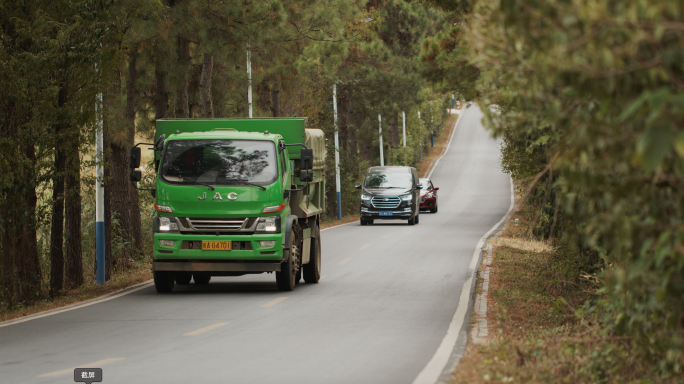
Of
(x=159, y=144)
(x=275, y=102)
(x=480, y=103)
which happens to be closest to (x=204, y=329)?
(x=159, y=144)

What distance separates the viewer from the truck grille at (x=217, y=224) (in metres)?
13.4

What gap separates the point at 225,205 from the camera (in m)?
13.4

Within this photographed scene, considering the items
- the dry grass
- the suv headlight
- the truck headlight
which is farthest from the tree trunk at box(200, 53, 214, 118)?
the suv headlight

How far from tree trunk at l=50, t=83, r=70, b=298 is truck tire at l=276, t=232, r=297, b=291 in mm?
4141

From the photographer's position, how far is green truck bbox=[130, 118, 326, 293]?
13.4m

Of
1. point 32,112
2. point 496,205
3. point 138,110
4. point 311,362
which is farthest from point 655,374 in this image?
point 496,205

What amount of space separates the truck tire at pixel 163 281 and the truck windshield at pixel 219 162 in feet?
5.75

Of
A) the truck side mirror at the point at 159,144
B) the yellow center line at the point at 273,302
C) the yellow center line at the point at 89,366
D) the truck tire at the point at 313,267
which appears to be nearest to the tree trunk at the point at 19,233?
the truck side mirror at the point at 159,144

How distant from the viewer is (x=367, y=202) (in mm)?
34406

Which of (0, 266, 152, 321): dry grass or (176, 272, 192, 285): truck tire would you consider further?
(176, 272, 192, 285): truck tire

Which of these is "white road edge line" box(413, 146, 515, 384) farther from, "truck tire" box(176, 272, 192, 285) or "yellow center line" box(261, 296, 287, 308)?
"truck tire" box(176, 272, 192, 285)

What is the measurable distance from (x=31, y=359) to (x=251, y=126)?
7.12 metres

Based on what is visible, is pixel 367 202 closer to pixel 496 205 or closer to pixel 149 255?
pixel 149 255

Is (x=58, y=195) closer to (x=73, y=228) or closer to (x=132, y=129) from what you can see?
(x=73, y=228)
